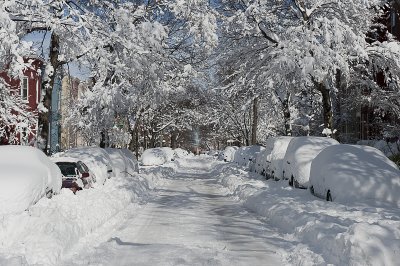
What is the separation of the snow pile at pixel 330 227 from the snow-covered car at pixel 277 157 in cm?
476

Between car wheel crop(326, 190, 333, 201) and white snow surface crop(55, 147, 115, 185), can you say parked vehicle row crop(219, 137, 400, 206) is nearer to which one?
car wheel crop(326, 190, 333, 201)

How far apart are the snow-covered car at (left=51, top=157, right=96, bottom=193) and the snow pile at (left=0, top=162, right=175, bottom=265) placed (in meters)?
0.67

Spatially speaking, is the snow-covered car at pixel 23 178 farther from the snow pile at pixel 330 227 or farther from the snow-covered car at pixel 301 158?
the snow-covered car at pixel 301 158

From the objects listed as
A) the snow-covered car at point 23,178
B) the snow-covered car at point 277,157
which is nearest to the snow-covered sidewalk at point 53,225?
the snow-covered car at point 23,178

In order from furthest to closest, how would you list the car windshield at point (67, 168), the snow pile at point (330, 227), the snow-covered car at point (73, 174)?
the car windshield at point (67, 168)
the snow-covered car at point (73, 174)
the snow pile at point (330, 227)

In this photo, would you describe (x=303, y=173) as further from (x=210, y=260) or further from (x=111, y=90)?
(x=111, y=90)

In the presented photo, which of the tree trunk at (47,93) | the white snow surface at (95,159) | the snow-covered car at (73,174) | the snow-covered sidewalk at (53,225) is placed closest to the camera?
the snow-covered sidewalk at (53,225)

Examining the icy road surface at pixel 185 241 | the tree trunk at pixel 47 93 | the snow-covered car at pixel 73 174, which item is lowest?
the icy road surface at pixel 185 241

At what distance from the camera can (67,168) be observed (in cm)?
1437

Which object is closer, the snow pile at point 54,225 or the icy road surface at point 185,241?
the snow pile at point 54,225

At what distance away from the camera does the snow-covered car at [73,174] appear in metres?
13.6

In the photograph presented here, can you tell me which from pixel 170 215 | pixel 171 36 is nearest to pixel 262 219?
pixel 170 215

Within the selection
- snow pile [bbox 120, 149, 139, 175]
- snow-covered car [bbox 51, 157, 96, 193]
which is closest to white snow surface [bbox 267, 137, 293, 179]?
snow pile [bbox 120, 149, 139, 175]

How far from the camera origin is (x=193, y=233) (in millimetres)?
9555
